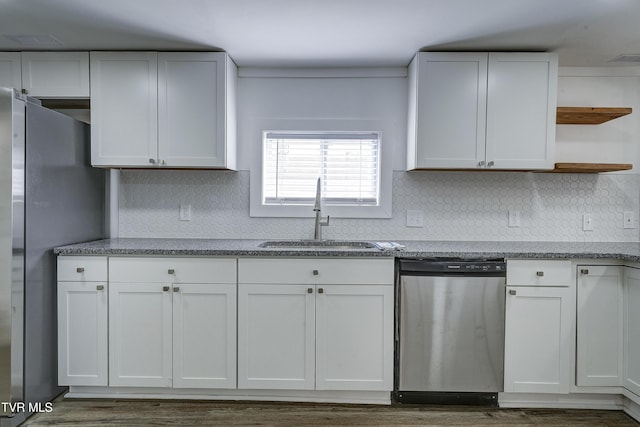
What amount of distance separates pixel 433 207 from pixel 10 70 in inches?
121

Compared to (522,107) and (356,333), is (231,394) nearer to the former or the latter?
(356,333)

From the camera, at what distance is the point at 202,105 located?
107 inches

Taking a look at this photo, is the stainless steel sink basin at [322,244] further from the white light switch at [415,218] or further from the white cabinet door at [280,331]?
the white cabinet door at [280,331]

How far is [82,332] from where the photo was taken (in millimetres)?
2451

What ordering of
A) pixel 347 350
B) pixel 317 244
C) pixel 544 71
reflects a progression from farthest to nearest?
pixel 317 244
pixel 544 71
pixel 347 350

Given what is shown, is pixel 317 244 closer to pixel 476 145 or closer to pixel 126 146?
pixel 476 145

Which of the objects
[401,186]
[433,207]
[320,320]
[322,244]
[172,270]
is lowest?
[320,320]

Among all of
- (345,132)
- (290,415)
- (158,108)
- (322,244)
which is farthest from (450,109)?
(290,415)

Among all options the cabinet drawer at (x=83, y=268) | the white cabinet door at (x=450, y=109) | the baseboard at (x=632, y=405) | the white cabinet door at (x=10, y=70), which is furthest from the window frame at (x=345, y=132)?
the baseboard at (x=632, y=405)

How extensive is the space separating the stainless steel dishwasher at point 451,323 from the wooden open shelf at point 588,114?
1.19m

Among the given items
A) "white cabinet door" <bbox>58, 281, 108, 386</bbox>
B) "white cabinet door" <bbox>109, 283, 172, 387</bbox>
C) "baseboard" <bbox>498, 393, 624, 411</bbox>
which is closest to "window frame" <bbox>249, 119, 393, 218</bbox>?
"white cabinet door" <bbox>109, 283, 172, 387</bbox>

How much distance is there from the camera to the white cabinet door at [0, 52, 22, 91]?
2.70 metres

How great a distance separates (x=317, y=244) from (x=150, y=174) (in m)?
1.37

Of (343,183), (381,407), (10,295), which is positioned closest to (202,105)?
(343,183)
